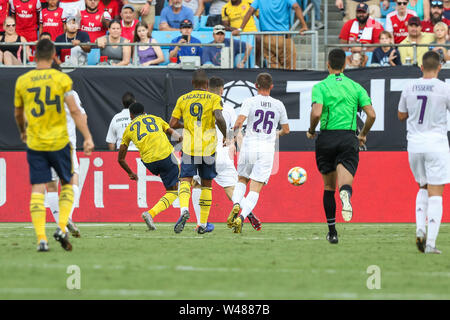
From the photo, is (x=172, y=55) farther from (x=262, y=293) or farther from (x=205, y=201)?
(x=262, y=293)

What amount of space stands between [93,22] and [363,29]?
5878mm

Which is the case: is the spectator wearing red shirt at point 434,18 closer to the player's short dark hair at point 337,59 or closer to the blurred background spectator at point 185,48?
the blurred background spectator at point 185,48

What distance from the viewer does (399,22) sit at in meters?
18.2

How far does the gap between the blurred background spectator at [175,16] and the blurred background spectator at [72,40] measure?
84.7 inches

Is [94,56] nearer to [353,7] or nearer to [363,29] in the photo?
[363,29]

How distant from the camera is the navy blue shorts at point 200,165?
A: 38.2ft

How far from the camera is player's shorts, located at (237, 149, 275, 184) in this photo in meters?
11.9

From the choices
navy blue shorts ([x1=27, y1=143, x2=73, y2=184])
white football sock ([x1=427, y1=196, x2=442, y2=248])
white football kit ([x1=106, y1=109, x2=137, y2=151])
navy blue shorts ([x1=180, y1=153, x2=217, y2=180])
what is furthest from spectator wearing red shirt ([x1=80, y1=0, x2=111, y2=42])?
white football sock ([x1=427, y1=196, x2=442, y2=248])

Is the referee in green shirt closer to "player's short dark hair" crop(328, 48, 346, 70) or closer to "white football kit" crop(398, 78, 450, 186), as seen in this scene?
"player's short dark hair" crop(328, 48, 346, 70)

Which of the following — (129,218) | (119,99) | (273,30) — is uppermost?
(273,30)

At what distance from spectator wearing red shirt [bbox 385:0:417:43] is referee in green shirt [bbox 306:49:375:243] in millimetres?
8467

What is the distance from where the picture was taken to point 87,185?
618 inches

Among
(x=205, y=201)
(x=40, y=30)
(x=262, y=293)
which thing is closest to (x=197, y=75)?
(x=205, y=201)
